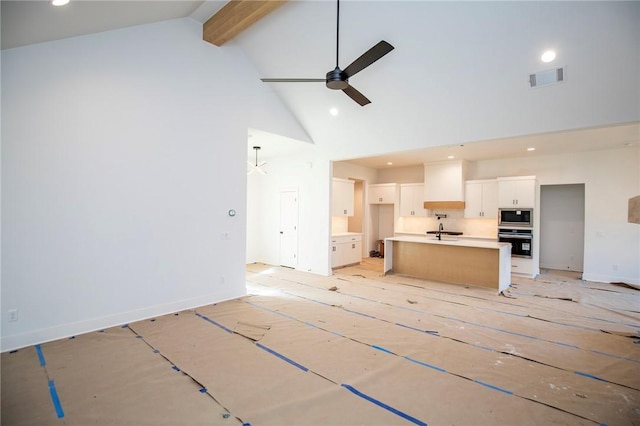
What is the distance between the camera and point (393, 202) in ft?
30.7

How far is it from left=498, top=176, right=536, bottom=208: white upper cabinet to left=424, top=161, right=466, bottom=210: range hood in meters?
0.91

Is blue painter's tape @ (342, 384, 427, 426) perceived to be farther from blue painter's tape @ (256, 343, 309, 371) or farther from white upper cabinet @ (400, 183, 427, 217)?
white upper cabinet @ (400, 183, 427, 217)

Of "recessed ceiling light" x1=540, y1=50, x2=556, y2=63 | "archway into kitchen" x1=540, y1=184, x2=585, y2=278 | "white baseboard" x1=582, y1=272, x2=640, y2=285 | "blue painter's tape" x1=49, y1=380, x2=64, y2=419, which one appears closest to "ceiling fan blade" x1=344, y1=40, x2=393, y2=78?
"recessed ceiling light" x1=540, y1=50, x2=556, y2=63

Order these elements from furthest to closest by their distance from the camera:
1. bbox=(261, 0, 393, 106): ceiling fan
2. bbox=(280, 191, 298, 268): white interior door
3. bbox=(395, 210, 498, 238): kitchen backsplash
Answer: bbox=(395, 210, 498, 238): kitchen backsplash < bbox=(280, 191, 298, 268): white interior door < bbox=(261, 0, 393, 106): ceiling fan

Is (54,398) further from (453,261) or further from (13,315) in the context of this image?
(453,261)

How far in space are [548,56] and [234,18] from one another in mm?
3990

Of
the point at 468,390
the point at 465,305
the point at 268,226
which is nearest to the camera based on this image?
the point at 468,390

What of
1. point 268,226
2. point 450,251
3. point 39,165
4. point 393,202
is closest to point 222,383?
point 39,165

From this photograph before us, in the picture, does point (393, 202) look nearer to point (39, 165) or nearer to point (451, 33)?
point (451, 33)

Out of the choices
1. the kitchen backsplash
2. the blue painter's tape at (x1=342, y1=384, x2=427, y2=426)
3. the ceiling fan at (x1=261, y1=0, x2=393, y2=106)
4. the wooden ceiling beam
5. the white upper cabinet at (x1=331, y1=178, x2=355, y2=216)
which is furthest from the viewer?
the kitchen backsplash

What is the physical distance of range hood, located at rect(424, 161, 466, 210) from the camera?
7973 millimetres

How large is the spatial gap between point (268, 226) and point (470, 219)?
215 inches

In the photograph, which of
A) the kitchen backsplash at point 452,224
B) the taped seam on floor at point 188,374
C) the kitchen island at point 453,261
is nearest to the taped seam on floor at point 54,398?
the taped seam on floor at point 188,374

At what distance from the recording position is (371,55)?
A: 3148 millimetres
